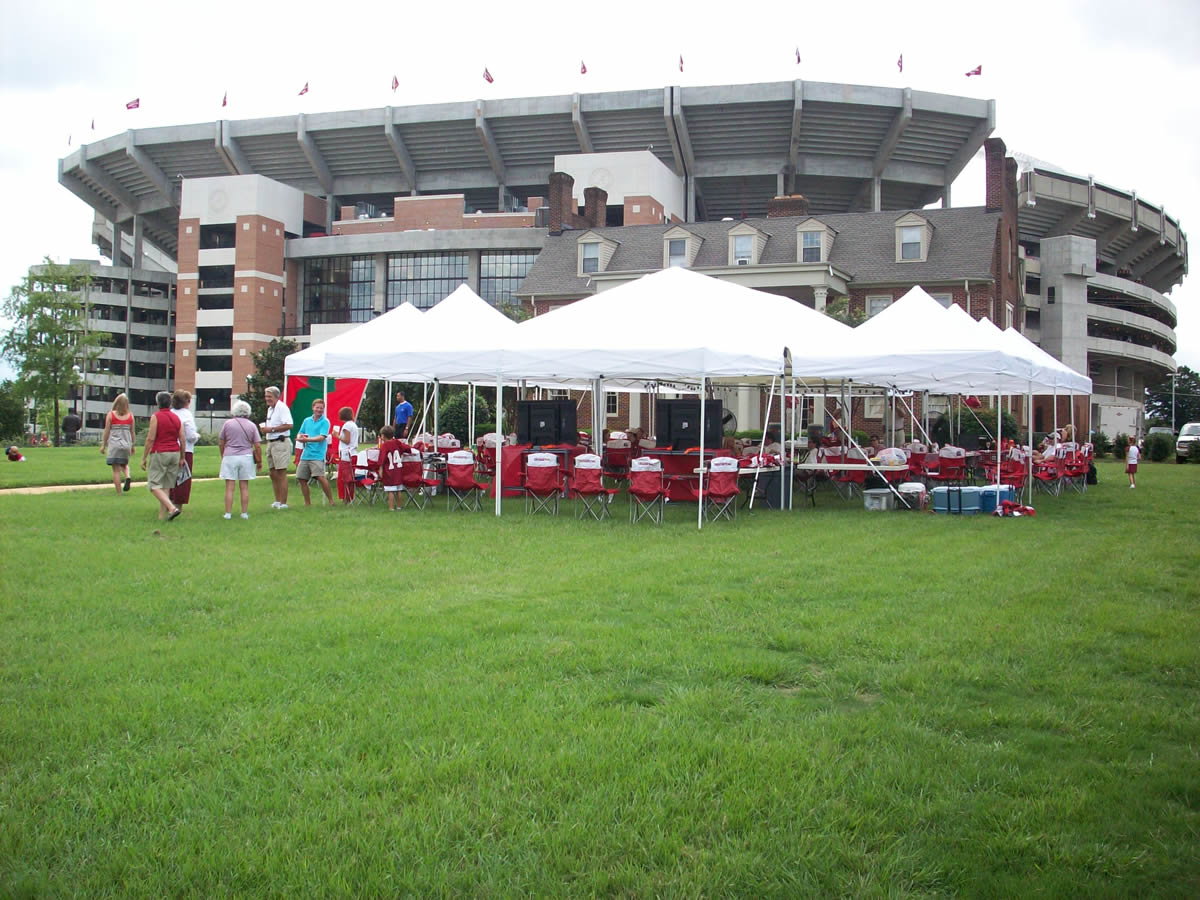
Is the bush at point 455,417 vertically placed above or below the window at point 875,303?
below

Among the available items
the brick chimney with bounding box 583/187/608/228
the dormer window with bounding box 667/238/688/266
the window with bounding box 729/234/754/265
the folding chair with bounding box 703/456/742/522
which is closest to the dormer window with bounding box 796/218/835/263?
the window with bounding box 729/234/754/265

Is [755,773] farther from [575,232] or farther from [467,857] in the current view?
[575,232]

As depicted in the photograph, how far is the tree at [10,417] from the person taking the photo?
40.2 meters

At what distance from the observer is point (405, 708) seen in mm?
4727

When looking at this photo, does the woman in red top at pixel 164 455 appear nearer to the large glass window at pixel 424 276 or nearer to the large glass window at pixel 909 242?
the large glass window at pixel 909 242

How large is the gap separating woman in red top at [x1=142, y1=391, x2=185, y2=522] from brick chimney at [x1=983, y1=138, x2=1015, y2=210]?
121 ft

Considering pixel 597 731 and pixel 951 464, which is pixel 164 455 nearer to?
pixel 597 731

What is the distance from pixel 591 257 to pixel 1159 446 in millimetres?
25026

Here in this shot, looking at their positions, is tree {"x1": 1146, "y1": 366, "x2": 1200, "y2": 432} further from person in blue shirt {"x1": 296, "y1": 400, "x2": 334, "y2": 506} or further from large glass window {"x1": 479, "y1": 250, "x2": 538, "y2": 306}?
person in blue shirt {"x1": 296, "y1": 400, "x2": 334, "y2": 506}

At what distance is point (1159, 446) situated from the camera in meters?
39.6

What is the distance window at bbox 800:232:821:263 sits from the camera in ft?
133

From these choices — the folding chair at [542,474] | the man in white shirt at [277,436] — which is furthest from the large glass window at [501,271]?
the folding chair at [542,474]

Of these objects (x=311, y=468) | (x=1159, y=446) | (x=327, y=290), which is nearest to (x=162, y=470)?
(x=311, y=468)

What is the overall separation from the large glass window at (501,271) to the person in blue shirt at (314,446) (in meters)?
45.7
